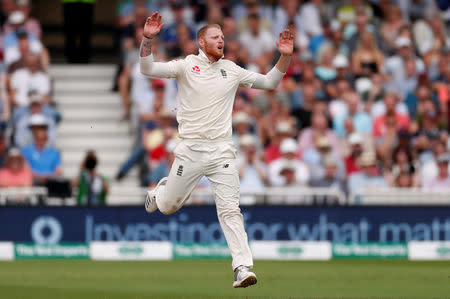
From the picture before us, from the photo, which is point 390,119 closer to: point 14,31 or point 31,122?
point 31,122

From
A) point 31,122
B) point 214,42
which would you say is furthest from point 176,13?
point 214,42

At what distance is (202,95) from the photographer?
957cm

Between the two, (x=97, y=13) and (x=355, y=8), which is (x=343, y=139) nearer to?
(x=355, y=8)

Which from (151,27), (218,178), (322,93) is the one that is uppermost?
(151,27)

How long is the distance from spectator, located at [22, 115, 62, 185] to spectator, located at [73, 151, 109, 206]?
0.76 metres

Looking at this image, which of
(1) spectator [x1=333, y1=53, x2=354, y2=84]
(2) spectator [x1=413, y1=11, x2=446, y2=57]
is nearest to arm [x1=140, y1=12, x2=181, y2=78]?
(1) spectator [x1=333, y1=53, x2=354, y2=84]

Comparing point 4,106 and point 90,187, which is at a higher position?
point 4,106

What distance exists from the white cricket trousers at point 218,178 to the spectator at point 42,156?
22.2ft

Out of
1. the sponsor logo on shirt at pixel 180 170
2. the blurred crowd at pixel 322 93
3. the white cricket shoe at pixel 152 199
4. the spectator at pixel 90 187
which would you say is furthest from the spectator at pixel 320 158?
the sponsor logo on shirt at pixel 180 170

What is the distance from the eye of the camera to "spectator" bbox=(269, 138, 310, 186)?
16047 mm

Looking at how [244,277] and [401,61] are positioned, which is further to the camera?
[401,61]

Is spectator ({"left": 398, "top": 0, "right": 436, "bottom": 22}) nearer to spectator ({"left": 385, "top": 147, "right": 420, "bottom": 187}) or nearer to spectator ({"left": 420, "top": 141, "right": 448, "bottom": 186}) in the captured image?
spectator ({"left": 420, "top": 141, "right": 448, "bottom": 186})

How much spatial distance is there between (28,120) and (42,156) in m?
0.66

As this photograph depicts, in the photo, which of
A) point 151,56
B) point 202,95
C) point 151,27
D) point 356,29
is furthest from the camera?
point 356,29
